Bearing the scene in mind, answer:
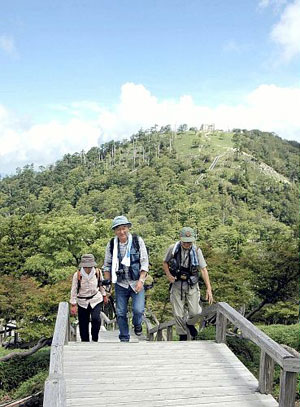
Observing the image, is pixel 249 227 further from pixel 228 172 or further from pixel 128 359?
pixel 128 359

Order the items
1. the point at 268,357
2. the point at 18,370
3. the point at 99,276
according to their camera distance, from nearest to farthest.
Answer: the point at 268,357 < the point at 99,276 < the point at 18,370

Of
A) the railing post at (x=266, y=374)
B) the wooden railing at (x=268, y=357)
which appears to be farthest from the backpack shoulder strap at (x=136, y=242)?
the railing post at (x=266, y=374)

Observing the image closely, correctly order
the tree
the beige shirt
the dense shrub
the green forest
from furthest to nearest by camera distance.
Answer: the green forest < the tree < the dense shrub < the beige shirt

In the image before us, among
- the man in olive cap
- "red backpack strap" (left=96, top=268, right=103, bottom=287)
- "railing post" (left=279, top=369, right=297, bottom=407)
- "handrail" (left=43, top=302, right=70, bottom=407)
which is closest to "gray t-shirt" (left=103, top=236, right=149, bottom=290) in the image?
the man in olive cap

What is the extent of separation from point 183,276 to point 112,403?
6.45 ft

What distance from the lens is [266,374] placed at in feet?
11.4

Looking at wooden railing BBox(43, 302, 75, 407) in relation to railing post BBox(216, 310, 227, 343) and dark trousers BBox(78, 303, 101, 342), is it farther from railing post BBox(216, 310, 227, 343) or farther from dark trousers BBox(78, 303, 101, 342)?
railing post BBox(216, 310, 227, 343)

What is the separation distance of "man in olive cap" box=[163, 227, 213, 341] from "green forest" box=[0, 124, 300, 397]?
19.2 feet

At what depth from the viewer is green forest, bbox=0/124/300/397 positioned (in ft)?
46.2

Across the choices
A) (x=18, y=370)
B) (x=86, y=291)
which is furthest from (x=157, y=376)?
(x=18, y=370)

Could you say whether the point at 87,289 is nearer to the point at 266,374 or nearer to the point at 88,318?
the point at 88,318

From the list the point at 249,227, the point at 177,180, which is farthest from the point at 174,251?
the point at 177,180

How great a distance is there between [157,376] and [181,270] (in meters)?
1.41

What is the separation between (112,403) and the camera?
323 centimetres
